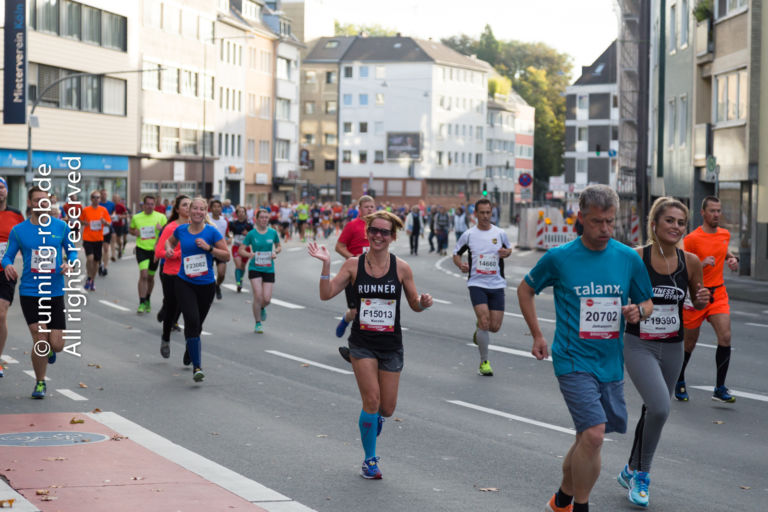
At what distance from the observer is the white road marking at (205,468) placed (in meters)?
7.52

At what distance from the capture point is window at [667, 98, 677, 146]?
146 ft

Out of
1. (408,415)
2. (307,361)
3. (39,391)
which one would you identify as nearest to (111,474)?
(408,415)

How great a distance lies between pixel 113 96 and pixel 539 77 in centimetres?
8463

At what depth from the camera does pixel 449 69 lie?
12738cm

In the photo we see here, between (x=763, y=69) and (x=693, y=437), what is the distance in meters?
24.4

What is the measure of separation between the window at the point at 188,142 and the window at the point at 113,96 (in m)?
9.09

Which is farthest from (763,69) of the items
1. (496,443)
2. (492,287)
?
(496,443)

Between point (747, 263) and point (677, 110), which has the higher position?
point (677, 110)

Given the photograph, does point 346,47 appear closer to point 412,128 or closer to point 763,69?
point 412,128

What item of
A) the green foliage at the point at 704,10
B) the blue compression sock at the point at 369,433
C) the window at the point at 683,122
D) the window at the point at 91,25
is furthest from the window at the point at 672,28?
the blue compression sock at the point at 369,433

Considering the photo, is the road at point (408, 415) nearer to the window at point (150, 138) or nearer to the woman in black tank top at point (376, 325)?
the woman in black tank top at point (376, 325)

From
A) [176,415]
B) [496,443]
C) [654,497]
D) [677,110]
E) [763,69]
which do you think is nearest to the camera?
[654,497]

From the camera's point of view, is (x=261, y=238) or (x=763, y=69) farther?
(x=763, y=69)

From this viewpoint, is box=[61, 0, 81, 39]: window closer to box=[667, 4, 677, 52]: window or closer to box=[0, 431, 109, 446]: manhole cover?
box=[667, 4, 677, 52]: window
